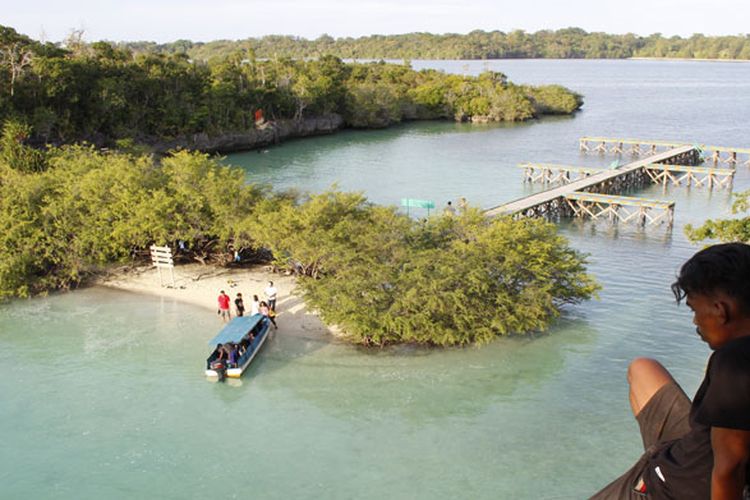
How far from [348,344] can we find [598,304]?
27.7ft

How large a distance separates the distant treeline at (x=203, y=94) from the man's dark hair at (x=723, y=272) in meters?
49.5

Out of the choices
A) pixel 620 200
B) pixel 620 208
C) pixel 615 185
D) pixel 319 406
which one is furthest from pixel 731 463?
pixel 615 185

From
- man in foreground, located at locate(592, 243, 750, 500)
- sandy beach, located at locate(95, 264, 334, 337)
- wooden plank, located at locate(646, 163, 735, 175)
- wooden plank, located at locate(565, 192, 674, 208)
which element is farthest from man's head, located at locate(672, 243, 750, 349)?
wooden plank, located at locate(646, 163, 735, 175)

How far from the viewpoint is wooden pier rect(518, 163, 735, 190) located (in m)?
38.7

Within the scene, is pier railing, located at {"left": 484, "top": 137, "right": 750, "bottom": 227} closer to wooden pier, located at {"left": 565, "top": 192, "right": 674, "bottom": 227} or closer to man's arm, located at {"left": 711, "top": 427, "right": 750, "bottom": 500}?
wooden pier, located at {"left": 565, "top": 192, "right": 674, "bottom": 227}

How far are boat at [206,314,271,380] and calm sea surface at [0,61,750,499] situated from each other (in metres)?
0.37

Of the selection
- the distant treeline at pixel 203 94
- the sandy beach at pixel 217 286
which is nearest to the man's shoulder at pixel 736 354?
the sandy beach at pixel 217 286

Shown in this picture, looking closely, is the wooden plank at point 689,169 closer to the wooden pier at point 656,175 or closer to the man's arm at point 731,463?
the wooden pier at point 656,175

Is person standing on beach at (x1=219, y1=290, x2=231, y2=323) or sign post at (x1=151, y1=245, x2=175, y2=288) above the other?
sign post at (x1=151, y1=245, x2=175, y2=288)

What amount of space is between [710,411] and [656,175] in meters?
42.9

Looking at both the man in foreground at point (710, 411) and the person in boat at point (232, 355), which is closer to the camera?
the man in foreground at point (710, 411)

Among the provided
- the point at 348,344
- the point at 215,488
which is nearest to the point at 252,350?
the point at 348,344

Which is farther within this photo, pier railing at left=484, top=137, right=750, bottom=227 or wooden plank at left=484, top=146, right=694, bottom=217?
pier railing at left=484, top=137, right=750, bottom=227

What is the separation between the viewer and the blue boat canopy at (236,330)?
611 inches
